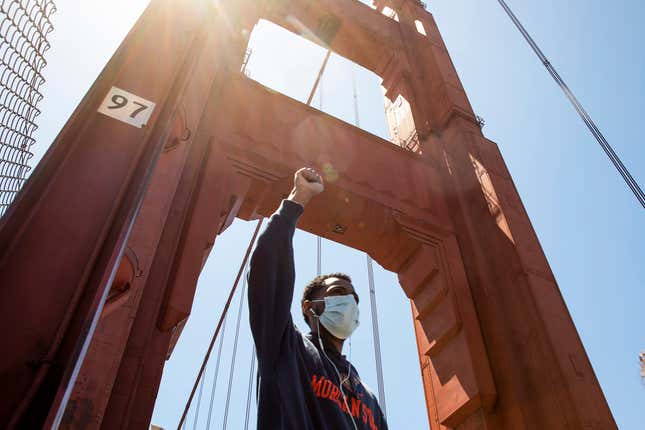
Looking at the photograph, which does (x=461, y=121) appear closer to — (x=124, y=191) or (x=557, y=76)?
(x=557, y=76)

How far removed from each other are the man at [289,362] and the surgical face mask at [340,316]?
0.55ft

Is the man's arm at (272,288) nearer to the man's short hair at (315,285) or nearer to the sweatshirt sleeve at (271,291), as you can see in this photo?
the sweatshirt sleeve at (271,291)

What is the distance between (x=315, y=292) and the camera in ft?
10.3

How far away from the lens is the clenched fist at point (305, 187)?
2.57m

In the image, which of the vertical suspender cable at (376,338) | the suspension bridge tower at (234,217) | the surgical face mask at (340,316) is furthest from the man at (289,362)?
the vertical suspender cable at (376,338)

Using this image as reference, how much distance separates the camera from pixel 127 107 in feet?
6.29

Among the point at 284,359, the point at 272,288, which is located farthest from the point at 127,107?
the point at 284,359

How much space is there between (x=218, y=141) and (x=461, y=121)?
11.9 feet

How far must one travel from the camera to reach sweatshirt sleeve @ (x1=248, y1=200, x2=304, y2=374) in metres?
2.15

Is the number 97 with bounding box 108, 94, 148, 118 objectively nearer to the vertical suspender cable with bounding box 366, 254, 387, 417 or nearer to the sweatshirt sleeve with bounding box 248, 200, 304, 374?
the sweatshirt sleeve with bounding box 248, 200, 304, 374

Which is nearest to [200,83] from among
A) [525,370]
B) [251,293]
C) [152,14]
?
[152,14]

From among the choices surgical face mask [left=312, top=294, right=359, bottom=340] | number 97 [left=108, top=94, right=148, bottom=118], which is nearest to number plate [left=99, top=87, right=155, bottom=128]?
number 97 [left=108, top=94, right=148, bottom=118]

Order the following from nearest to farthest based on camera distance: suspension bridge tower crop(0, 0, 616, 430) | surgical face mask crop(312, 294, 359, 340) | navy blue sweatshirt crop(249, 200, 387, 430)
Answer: suspension bridge tower crop(0, 0, 616, 430) → navy blue sweatshirt crop(249, 200, 387, 430) → surgical face mask crop(312, 294, 359, 340)

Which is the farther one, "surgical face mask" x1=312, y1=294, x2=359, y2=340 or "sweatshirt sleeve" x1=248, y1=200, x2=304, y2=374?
"surgical face mask" x1=312, y1=294, x2=359, y2=340
